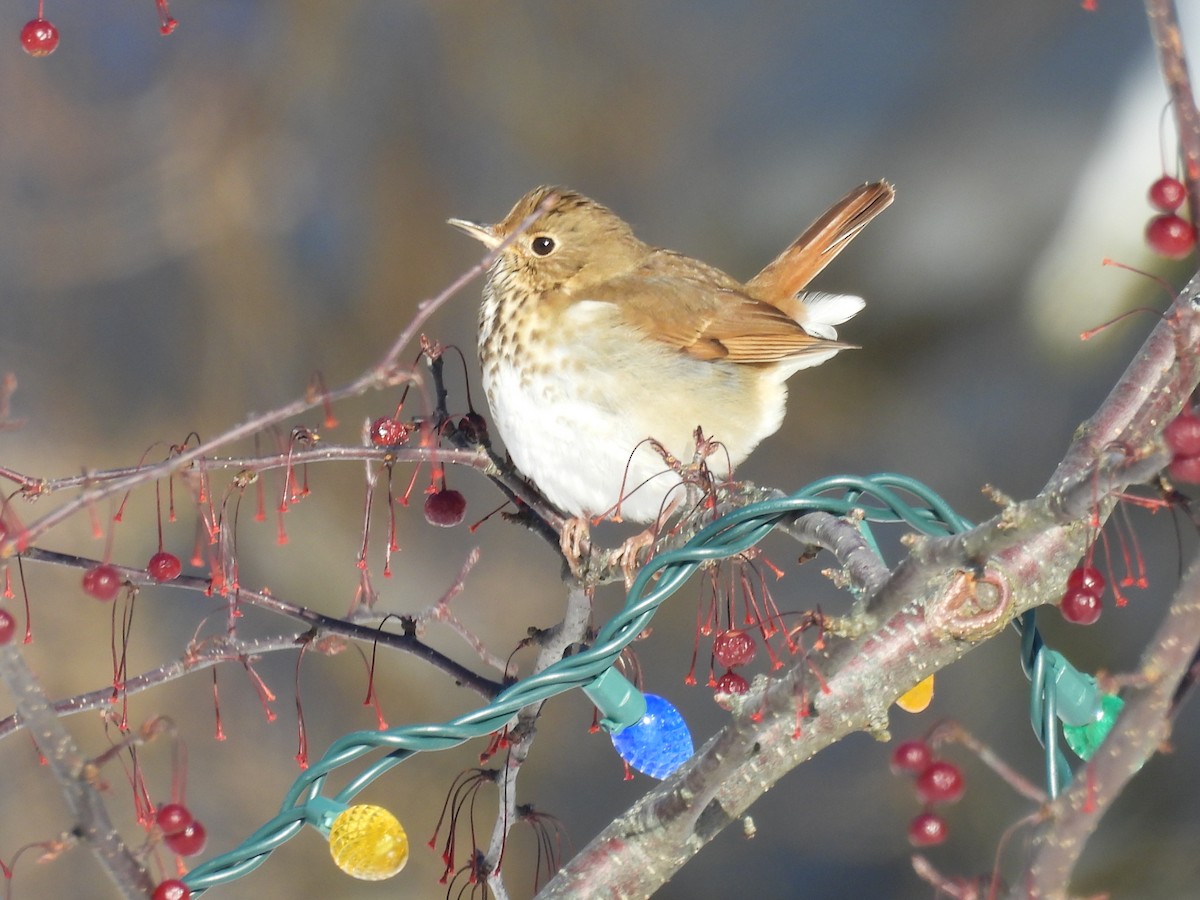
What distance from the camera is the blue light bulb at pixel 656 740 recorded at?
79 centimetres

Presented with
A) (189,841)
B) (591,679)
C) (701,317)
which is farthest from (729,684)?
(701,317)

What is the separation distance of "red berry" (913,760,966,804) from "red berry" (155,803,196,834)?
1.12 feet

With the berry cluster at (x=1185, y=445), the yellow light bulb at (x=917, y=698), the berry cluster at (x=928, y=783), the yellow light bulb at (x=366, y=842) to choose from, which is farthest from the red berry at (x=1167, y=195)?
the yellow light bulb at (x=366, y=842)

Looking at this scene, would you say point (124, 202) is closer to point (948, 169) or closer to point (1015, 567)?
point (948, 169)

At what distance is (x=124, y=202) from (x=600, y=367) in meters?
1.32

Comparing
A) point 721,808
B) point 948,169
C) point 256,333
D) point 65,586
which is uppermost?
point 256,333

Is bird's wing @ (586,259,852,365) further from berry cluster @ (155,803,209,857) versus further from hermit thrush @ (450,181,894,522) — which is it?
berry cluster @ (155,803,209,857)

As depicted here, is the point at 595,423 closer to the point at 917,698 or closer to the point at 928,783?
the point at 917,698

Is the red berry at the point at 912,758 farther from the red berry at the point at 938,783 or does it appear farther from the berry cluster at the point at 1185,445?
the berry cluster at the point at 1185,445

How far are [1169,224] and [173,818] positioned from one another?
1.68 feet

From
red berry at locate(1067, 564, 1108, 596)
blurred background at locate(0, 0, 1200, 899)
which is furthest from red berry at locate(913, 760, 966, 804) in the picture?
blurred background at locate(0, 0, 1200, 899)

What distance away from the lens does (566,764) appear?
212cm

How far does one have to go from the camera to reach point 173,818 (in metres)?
0.58

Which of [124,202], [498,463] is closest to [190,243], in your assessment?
[124,202]
